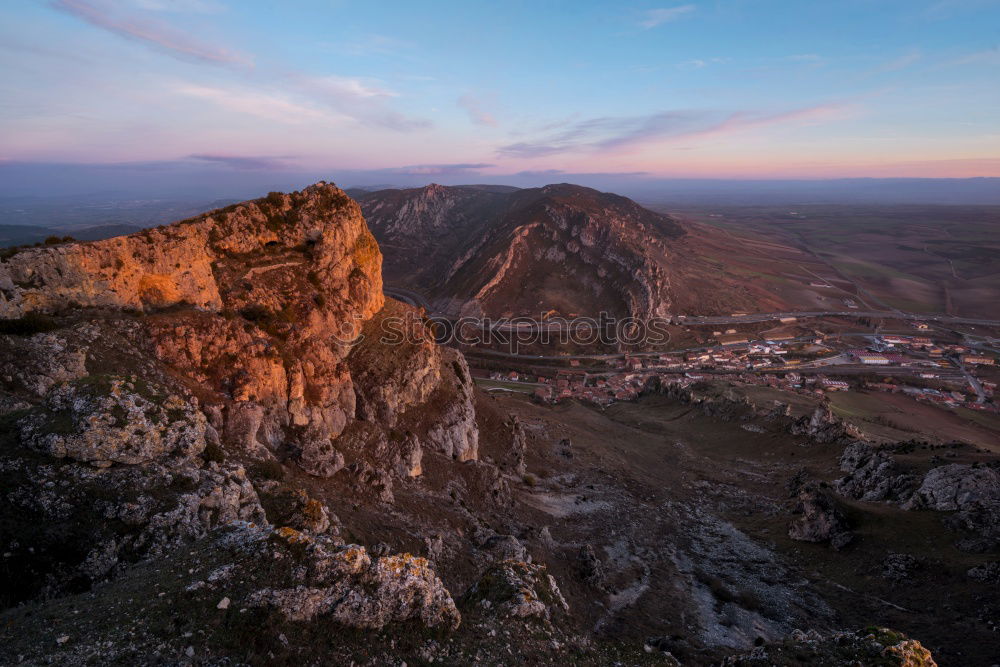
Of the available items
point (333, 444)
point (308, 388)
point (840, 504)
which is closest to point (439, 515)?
point (333, 444)

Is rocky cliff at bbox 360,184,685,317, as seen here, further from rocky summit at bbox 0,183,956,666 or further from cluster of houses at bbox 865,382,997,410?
rocky summit at bbox 0,183,956,666

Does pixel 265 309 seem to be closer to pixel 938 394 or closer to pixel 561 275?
pixel 938 394

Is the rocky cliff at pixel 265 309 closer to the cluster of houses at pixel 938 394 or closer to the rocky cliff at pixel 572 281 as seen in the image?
the cluster of houses at pixel 938 394

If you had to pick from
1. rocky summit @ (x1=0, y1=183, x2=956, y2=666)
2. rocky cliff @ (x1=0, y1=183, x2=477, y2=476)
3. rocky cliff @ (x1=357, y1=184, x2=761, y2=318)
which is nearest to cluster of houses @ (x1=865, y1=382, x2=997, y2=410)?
rocky summit @ (x1=0, y1=183, x2=956, y2=666)

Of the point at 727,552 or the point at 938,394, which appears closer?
the point at 727,552

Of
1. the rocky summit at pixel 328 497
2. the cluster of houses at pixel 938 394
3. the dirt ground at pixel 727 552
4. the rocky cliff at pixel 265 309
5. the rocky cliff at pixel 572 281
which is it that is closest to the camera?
the rocky summit at pixel 328 497

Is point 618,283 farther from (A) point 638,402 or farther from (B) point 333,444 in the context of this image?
(B) point 333,444

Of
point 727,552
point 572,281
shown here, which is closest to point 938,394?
point 727,552

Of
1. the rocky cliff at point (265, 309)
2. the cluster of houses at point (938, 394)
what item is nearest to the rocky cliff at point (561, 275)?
the cluster of houses at point (938, 394)

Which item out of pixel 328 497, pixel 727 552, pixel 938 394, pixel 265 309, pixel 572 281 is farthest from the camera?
pixel 572 281
